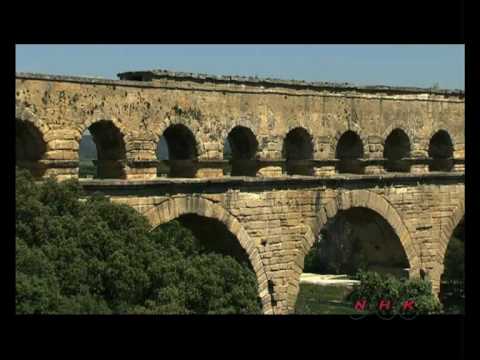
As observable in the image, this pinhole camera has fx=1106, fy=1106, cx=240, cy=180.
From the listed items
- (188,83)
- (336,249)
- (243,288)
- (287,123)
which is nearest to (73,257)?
(243,288)

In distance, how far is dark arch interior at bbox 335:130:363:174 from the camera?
920 inches

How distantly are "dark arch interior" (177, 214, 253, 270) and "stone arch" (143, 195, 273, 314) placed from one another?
9 centimetres

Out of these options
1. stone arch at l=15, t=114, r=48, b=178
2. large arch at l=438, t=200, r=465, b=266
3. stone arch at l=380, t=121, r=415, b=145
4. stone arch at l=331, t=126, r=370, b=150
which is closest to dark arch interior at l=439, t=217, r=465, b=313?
large arch at l=438, t=200, r=465, b=266

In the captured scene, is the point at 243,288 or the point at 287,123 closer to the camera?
the point at 243,288

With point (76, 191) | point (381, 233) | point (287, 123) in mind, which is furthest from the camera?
point (381, 233)

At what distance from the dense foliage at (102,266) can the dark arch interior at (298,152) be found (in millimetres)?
5774

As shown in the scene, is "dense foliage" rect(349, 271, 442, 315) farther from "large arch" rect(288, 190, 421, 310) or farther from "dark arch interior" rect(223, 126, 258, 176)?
"dark arch interior" rect(223, 126, 258, 176)

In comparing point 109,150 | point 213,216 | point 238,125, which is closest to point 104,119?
point 109,150

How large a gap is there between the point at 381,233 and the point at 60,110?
9.63m

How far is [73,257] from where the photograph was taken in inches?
554

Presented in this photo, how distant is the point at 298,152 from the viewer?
22.2 m

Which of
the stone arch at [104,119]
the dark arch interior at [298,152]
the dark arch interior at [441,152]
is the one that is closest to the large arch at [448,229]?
the dark arch interior at [441,152]

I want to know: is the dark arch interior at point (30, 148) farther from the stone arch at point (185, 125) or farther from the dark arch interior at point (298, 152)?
the dark arch interior at point (298, 152)
